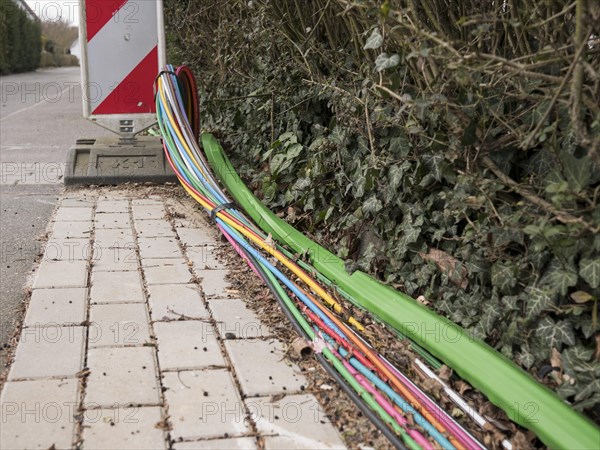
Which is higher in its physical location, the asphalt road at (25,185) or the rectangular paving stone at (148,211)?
the rectangular paving stone at (148,211)

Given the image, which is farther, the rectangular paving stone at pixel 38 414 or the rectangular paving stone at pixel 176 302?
the rectangular paving stone at pixel 176 302

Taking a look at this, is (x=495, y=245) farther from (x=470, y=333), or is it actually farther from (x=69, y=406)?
(x=69, y=406)

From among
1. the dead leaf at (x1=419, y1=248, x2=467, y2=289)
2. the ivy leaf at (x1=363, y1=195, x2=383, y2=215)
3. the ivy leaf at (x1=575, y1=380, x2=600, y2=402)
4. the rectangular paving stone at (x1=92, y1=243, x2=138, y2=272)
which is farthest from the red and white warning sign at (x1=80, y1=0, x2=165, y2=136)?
the ivy leaf at (x1=575, y1=380, x2=600, y2=402)

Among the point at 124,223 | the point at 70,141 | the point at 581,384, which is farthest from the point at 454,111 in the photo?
the point at 70,141

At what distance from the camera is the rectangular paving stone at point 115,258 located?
3.89m

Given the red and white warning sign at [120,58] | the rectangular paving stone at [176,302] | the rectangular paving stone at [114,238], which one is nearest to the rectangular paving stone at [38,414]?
the rectangular paving stone at [176,302]

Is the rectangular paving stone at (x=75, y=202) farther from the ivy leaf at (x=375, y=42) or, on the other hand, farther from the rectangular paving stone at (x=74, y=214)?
the ivy leaf at (x=375, y=42)

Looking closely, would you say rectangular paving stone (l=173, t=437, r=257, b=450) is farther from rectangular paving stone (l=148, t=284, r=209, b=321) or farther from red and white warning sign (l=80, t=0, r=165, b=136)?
red and white warning sign (l=80, t=0, r=165, b=136)

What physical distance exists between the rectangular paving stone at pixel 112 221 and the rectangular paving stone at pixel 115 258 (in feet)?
1.49

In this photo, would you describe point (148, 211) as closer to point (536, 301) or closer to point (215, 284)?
point (215, 284)

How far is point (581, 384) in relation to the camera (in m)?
2.22

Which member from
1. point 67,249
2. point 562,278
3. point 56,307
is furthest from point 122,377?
point 67,249

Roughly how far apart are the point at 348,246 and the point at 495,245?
1.22 metres

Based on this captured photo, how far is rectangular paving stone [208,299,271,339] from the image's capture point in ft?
10.2
